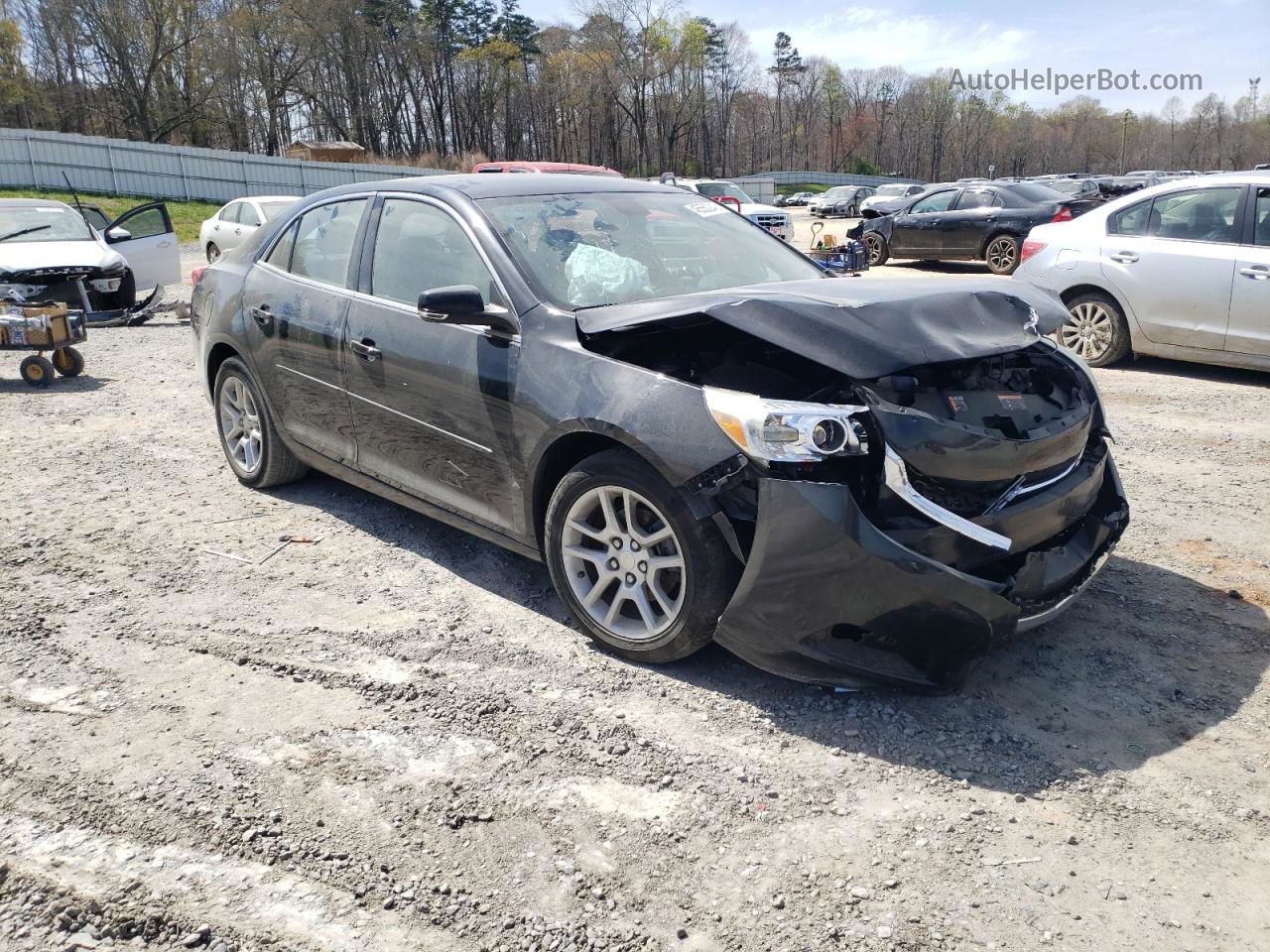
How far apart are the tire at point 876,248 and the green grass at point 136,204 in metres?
19.1

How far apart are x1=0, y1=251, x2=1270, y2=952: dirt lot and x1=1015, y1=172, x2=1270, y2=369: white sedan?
3966mm

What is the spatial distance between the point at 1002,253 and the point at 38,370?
14.8 meters

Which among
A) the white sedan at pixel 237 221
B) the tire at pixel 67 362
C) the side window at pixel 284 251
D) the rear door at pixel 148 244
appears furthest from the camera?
the white sedan at pixel 237 221

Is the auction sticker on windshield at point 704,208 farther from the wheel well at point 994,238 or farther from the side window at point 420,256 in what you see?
the wheel well at point 994,238

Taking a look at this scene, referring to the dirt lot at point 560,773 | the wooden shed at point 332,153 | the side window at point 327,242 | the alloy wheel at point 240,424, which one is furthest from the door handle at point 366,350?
the wooden shed at point 332,153

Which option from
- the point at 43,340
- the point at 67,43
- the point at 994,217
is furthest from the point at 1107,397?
the point at 67,43

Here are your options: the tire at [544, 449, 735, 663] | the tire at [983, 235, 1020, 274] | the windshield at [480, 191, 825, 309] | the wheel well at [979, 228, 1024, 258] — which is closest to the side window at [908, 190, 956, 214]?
the wheel well at [979, 228, 1024, 258]

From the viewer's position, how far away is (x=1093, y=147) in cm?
11450

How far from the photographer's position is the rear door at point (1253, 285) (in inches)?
304

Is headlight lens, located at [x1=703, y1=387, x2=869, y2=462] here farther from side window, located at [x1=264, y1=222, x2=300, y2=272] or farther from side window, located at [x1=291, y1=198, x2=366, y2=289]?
side window, located at [x1=264, y1=222, x2=300, y2=272]

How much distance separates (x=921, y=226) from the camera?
18.8 metres

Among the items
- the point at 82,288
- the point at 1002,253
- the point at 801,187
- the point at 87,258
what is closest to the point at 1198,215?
the point at 1002,253

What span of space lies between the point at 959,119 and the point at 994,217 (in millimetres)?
100445

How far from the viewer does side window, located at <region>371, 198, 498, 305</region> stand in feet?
13.6
